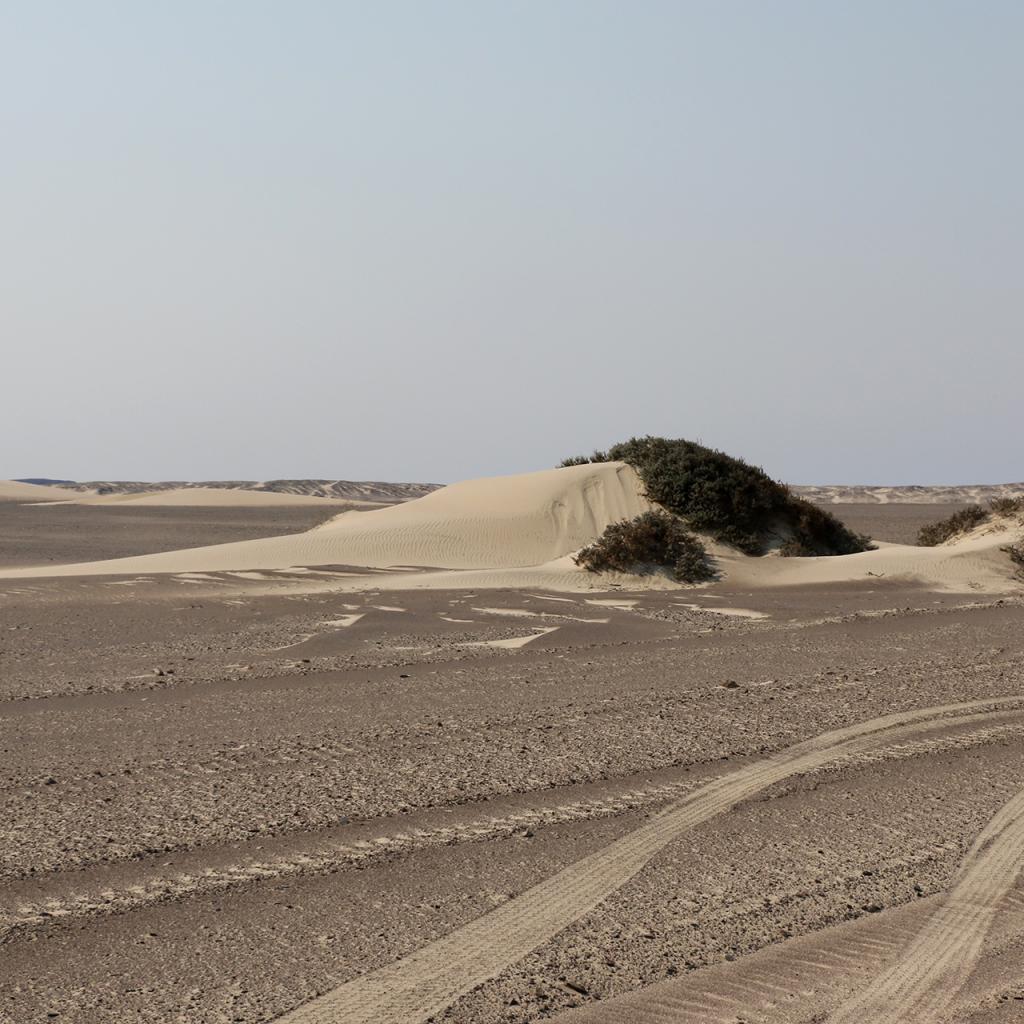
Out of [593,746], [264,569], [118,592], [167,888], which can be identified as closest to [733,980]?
[167,888]

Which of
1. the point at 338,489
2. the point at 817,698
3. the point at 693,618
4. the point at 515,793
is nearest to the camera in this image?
the point at 515,793

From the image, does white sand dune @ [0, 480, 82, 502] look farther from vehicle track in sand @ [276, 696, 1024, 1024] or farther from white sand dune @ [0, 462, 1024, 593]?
vehicle track in sand @ [276, 696, 1024, 1024]

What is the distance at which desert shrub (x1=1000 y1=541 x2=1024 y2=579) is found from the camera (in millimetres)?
21766

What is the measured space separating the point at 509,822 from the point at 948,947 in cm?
256

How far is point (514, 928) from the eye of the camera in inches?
212

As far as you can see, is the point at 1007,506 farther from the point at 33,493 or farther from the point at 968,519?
the point at 33,493

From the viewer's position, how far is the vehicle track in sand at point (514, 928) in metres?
4.57

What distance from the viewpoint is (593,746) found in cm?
896

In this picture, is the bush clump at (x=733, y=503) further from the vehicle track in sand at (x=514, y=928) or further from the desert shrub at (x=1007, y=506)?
the vehicle track in sand at (x=514, y=928)

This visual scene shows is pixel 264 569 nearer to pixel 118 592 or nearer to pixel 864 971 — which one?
pixel 118 592

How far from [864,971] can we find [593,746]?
4147mm

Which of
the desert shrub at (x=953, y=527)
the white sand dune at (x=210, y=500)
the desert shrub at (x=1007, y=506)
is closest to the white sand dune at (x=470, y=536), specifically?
the desert shrub at (x=953, y=527)

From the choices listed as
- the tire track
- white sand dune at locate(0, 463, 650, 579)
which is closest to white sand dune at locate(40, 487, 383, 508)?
white sand dune at locate(0, 463, 650, 579)

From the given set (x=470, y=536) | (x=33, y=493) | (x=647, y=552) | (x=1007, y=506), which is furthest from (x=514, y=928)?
(x=33, y=493)
